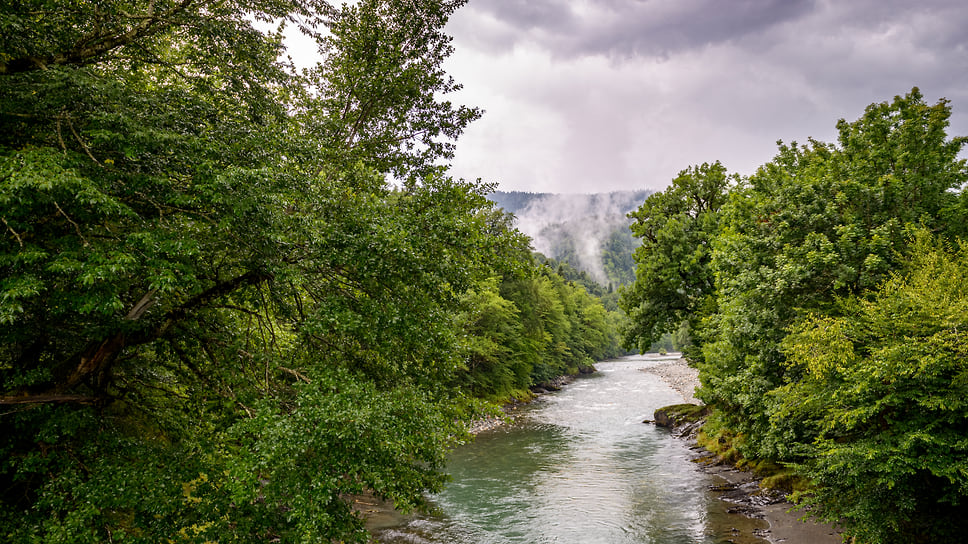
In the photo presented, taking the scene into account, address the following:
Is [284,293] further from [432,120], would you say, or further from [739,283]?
[739,283]

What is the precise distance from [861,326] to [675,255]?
54.8 ft

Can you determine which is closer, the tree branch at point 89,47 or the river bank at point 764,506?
the tree branch at point 89,47

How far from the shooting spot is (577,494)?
16.4m

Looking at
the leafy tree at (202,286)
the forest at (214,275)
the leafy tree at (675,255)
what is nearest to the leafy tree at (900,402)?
the forest at (214,275)

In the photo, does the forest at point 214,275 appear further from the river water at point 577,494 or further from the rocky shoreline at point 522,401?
the rocky shoreline at point 522,401

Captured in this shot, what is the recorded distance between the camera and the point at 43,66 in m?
6.53

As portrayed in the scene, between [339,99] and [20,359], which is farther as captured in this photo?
[339,99]

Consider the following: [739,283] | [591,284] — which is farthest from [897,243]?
[591,284]

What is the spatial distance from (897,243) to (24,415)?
18.0m

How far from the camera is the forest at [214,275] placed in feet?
19.0

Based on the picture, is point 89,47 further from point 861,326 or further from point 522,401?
point 522,401

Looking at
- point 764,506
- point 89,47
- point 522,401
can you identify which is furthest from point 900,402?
point 522,401

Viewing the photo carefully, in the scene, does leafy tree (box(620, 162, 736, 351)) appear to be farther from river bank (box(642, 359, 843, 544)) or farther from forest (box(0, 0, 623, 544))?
forest (box(0, 0, 623, 544))

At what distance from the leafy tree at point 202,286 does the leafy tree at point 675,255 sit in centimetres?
2037
